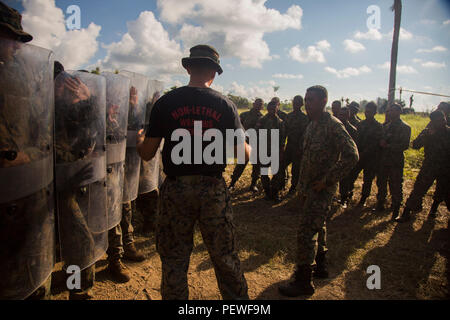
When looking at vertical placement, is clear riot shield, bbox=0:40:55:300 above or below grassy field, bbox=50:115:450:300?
above

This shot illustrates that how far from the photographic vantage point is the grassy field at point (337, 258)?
321 cm

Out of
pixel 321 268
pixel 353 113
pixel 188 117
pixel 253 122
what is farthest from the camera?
pixel 253 122

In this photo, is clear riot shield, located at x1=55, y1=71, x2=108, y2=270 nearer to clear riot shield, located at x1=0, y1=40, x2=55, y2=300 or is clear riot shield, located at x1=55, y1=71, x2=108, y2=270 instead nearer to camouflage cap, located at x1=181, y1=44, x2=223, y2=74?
clear riot shield, located at x1=0, y1=40, x2=55, y2=300

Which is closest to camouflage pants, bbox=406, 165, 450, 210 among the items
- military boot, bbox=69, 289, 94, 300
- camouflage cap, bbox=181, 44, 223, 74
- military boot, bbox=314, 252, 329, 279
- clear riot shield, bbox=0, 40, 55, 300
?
military boot, bbox=314, 252, 329, 279

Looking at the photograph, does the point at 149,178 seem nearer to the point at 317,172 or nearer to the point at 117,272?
the point at 117,272

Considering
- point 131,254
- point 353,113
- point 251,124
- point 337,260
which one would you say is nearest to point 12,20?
point 131,254

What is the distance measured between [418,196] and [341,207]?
1.45 metres

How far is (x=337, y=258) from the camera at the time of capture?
4004mm

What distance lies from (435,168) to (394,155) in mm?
704

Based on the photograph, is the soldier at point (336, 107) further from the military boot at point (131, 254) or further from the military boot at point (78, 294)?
the military boot at point (78, 294)

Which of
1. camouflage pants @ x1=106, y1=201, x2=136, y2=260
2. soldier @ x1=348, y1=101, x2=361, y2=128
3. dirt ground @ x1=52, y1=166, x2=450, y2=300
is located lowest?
dirt ground @ x1=52, y1=166, x2=450, y2=300

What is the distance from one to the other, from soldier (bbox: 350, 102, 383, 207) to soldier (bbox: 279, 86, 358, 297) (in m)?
3.53

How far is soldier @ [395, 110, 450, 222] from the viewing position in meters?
5.10

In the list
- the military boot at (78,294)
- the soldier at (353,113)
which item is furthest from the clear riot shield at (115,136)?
the soldier at (353,113)
